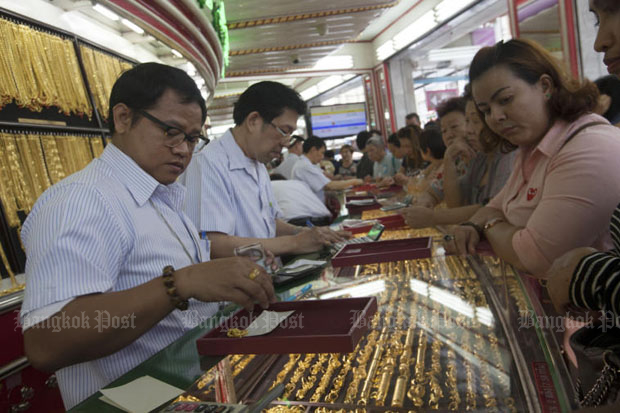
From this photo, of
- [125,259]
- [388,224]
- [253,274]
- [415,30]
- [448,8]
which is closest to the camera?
[253,274]

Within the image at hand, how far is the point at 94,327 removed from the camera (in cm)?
117

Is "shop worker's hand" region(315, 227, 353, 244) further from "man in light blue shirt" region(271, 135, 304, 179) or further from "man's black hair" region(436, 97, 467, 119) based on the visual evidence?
"man in light blue shirt" region(271, 135, 304, 179)

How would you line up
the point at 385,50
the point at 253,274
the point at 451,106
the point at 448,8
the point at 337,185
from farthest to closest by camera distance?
1. the point at 385,50
2. the point at 448,8
3. the point at 337,185
4. the point at 451,106
5. the point at 253,274

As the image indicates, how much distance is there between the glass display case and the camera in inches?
36.7

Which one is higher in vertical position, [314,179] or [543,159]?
[543,159]

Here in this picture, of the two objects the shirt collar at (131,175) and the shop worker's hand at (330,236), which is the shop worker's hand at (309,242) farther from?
the shirt collar at (131,175)

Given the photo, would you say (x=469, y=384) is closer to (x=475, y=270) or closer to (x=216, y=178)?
(x=475, y=270)

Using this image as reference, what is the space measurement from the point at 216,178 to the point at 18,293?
4.04ft

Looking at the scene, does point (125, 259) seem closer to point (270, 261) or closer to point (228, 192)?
point (270, 261)

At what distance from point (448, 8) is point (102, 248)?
317 inches

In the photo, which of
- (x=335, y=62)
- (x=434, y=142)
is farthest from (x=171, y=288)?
(x=335, y=62)

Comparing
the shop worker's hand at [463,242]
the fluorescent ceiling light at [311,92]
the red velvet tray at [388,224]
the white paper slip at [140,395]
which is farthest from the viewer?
the fluorescent ceiling light at [311,92]

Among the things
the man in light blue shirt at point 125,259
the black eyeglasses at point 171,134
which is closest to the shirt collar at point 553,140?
the man in light blue shirt at point 125,259

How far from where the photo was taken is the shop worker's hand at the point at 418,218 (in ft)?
9.11
